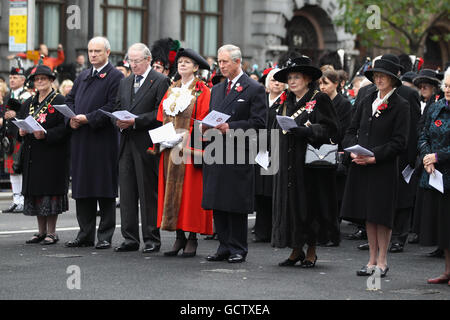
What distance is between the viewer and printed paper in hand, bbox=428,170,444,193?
9328 millimetres

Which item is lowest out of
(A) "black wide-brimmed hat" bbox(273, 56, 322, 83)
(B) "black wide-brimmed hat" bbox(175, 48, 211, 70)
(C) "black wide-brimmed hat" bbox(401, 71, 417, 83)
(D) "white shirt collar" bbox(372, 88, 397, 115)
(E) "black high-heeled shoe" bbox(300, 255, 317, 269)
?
(E) "black high-heeled shoe" bbox(300, 255, 317, 269)

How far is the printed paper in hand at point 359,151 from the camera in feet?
31.2

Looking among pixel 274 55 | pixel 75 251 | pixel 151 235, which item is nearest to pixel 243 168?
pixel 151 235

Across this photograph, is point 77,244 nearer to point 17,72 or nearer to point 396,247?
point 396,247

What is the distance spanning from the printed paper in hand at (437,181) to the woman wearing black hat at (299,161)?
3.80 ft

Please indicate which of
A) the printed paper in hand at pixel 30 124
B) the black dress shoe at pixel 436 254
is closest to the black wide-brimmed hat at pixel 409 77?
the black dress shoe at pixel 436 254

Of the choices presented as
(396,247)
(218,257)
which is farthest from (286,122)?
(396,247)

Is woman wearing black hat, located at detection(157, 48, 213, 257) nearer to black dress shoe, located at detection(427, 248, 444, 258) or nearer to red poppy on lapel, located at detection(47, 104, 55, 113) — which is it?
red poppy on lapel, located at detection(47, 104, 55, 113)

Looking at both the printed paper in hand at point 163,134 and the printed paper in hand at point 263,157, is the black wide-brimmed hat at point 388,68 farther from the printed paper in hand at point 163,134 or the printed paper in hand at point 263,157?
the printed paper in hand at point 163,134

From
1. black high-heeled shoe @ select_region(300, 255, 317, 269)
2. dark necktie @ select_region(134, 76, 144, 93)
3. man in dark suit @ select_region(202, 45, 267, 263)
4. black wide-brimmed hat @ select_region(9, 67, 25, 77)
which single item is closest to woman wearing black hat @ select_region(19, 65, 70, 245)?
dark necktie @ select_region(134, 76, 144, 93)

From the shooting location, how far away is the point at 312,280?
952cm

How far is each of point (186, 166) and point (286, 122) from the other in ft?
5.36

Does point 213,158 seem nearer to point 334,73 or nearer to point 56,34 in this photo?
point 334,73

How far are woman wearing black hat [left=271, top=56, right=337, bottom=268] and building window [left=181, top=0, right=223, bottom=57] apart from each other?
70.7 ft
